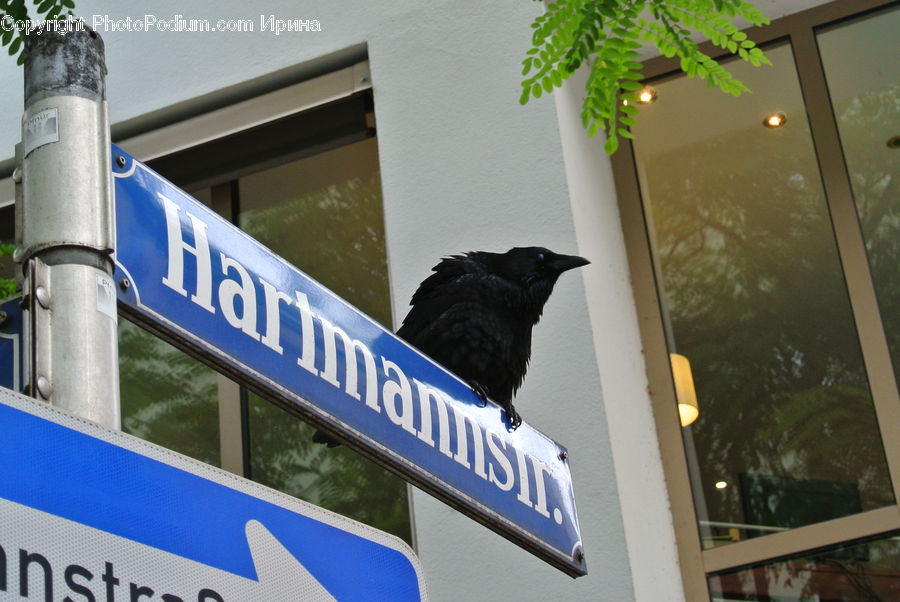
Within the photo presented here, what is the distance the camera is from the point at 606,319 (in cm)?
479

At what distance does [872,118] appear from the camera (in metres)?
5.32

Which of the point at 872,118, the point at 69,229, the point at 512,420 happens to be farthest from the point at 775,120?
the point at 69,229

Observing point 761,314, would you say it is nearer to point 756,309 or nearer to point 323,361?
point 756,309

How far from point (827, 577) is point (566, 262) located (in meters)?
1.57

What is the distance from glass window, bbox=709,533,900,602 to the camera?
4.46m

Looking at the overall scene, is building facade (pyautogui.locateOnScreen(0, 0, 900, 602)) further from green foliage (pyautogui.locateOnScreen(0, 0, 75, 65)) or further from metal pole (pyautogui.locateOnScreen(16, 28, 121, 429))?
metal pole (pyautogui.locateOnScreen(16, 28, 121, 429))

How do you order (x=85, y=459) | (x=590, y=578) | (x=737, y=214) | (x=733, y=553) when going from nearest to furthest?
(x=85, y=459), (x=590, y=578), (x=733, y=553), (x=737, y=214)

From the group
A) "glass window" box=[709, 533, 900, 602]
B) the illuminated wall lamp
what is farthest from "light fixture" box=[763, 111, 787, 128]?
"glass window" box=[709, 533, 900, 602]

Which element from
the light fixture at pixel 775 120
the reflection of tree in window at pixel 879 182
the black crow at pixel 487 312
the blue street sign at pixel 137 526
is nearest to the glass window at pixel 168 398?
Result: the black crow at pixel 487 312

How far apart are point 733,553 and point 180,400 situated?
263 cm

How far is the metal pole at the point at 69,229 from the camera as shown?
142cm

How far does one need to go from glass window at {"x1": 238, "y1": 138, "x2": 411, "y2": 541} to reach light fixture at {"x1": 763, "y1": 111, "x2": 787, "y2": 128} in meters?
1.79

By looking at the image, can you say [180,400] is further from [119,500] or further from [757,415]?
[119,500]

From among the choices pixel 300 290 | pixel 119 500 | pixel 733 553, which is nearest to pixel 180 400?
pixel 733 553
